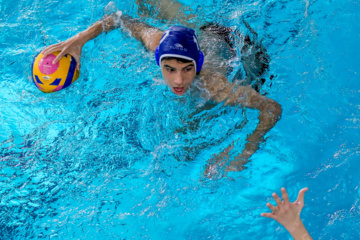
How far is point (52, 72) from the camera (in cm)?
395

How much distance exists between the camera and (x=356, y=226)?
3598 mm

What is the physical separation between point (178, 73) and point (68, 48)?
134cm

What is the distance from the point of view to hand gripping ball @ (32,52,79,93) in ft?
12.9

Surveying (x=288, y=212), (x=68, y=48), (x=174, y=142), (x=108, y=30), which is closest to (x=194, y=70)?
(x=174, y=142)

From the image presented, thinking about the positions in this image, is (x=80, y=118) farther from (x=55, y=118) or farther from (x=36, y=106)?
(x=36, y=106)

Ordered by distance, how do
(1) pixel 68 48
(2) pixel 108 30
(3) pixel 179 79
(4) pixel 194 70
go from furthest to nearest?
(2) pixel 108 30 < (1) pixel 68 48 < (4) pixel 194 70 < (3) pixel 179 79

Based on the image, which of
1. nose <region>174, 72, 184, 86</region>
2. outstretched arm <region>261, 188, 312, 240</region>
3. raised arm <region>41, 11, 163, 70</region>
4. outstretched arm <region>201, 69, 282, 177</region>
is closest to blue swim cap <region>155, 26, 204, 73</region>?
nose <region>174, 72, 184, 86</region>

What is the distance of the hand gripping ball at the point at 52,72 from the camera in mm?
3945

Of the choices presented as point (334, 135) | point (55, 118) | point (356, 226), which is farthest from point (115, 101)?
point (356, 226)

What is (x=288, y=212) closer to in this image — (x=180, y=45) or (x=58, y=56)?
(x=180, y=45)

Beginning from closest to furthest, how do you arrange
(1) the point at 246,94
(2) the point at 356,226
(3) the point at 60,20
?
(2) the point at 356,226
(1) the point at 246,94
(3) the point at 60,20

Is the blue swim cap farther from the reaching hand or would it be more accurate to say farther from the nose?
the reaching hand

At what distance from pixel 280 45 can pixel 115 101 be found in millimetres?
2387

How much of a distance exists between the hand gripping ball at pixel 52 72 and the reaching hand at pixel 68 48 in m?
0.04
